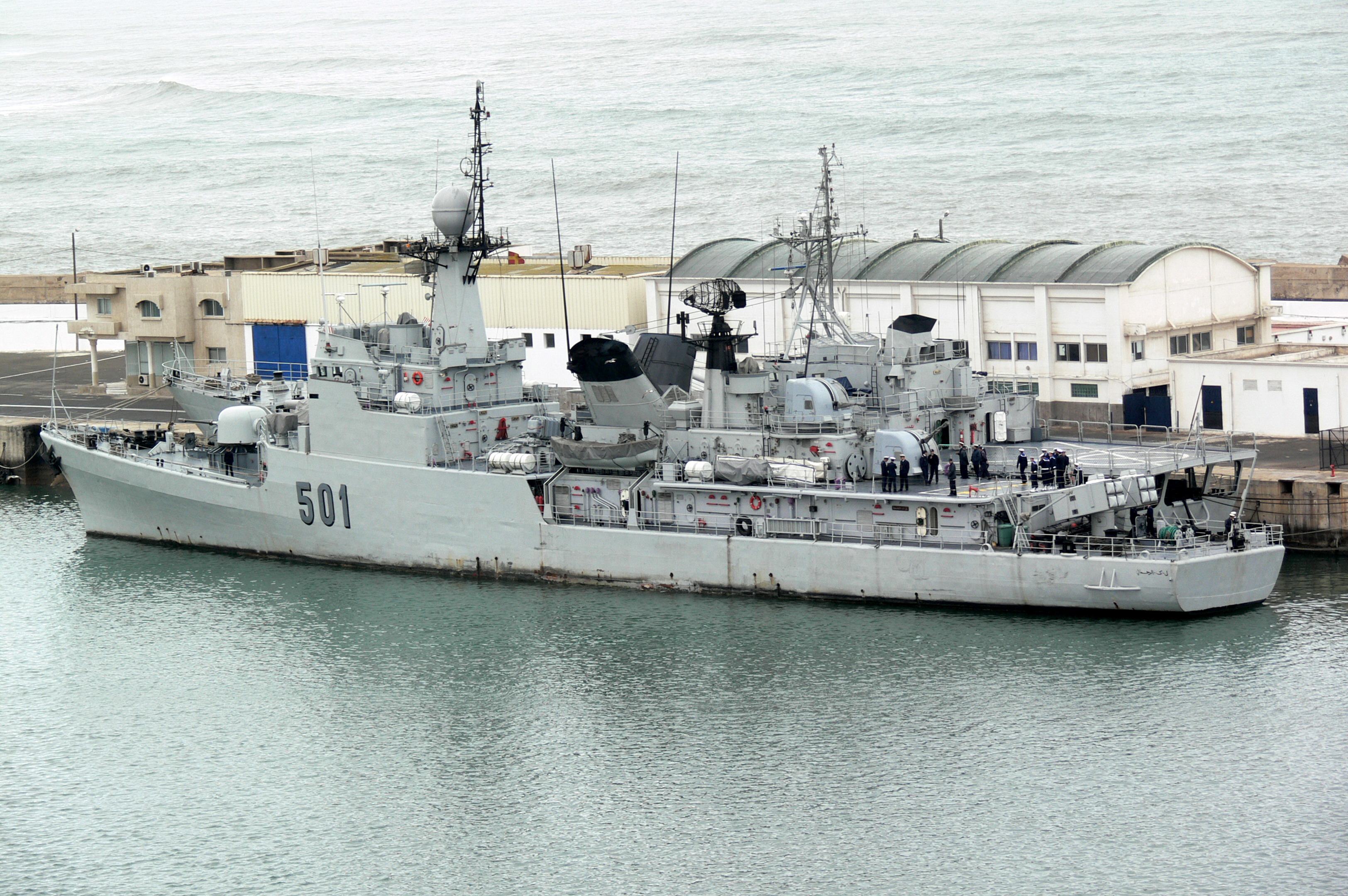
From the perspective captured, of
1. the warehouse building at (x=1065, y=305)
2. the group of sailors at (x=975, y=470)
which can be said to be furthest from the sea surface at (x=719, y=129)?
the group of sailors at (x=975, y=470)

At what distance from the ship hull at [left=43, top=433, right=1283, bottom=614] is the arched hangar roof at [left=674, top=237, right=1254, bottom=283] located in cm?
1105

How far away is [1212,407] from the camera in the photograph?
1517 inches

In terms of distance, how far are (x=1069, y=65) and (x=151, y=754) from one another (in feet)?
306

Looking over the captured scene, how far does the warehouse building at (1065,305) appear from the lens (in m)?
39.6

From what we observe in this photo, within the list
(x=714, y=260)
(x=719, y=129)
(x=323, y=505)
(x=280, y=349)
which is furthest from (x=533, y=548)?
(x=719, y=129)

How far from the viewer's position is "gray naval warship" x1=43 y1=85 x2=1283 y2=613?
94.9 ft

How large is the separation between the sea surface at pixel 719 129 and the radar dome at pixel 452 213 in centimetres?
2934

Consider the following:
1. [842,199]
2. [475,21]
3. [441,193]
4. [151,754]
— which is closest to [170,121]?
[475,21]

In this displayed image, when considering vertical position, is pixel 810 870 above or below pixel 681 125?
below

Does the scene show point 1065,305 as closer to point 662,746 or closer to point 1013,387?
point 1013,387

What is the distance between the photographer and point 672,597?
31.0 meters

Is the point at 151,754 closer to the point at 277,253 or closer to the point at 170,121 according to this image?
the point at 277,253

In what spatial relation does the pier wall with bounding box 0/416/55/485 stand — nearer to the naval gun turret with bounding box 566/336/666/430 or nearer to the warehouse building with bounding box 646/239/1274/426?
the warehouse building with bounding box 646/239/1274/426

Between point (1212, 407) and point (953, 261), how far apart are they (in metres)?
7.45
